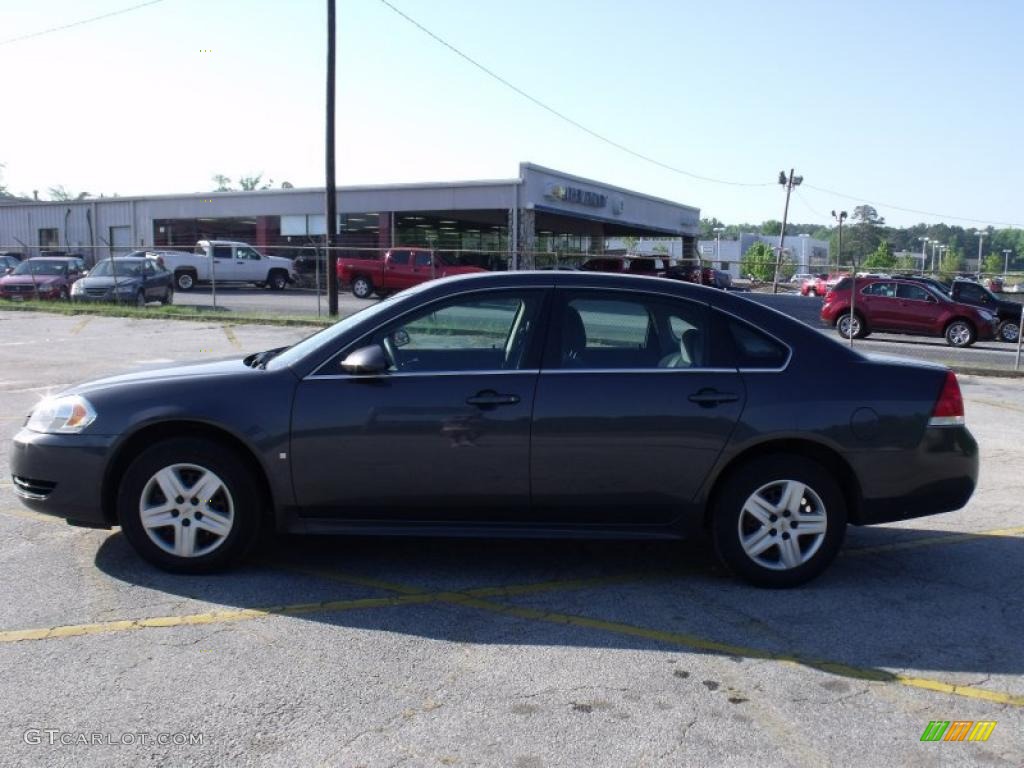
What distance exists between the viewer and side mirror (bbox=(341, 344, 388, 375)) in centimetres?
478

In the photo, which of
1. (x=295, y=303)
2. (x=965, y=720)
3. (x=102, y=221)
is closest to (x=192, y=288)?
(x=295, y=303)

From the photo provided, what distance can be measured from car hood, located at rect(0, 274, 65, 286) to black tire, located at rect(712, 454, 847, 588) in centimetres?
2837

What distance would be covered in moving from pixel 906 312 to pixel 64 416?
20956 mm

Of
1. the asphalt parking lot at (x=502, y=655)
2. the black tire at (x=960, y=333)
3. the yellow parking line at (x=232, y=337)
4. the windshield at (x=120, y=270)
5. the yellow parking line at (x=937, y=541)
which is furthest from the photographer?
the windshield at (x=120, y=270)

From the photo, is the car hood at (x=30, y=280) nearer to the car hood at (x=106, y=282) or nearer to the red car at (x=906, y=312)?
the car hood at (x=106, y=282)

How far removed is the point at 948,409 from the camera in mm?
5043

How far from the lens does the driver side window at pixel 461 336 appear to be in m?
4.99

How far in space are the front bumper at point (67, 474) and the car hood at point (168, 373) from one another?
1.05ft

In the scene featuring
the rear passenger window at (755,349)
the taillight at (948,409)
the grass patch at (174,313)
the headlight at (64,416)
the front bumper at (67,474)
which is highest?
the rear passenger window at (755,349)

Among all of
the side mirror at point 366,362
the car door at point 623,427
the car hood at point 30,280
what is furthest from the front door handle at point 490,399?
the car hood at point 30,280

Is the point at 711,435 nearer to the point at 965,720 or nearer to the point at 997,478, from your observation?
the point at 965,720

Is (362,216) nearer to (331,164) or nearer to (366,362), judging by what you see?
(331,164)

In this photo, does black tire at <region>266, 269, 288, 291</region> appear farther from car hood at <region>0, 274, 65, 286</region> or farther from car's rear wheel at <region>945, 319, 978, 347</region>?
car's rear wheel at <region>945, 319, 978, 347</region>

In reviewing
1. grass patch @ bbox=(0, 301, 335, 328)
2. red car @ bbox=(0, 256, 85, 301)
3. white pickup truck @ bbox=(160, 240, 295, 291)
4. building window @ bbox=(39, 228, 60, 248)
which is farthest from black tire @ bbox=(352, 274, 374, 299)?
building window @ bbox=(39, 228, 60, 248)
